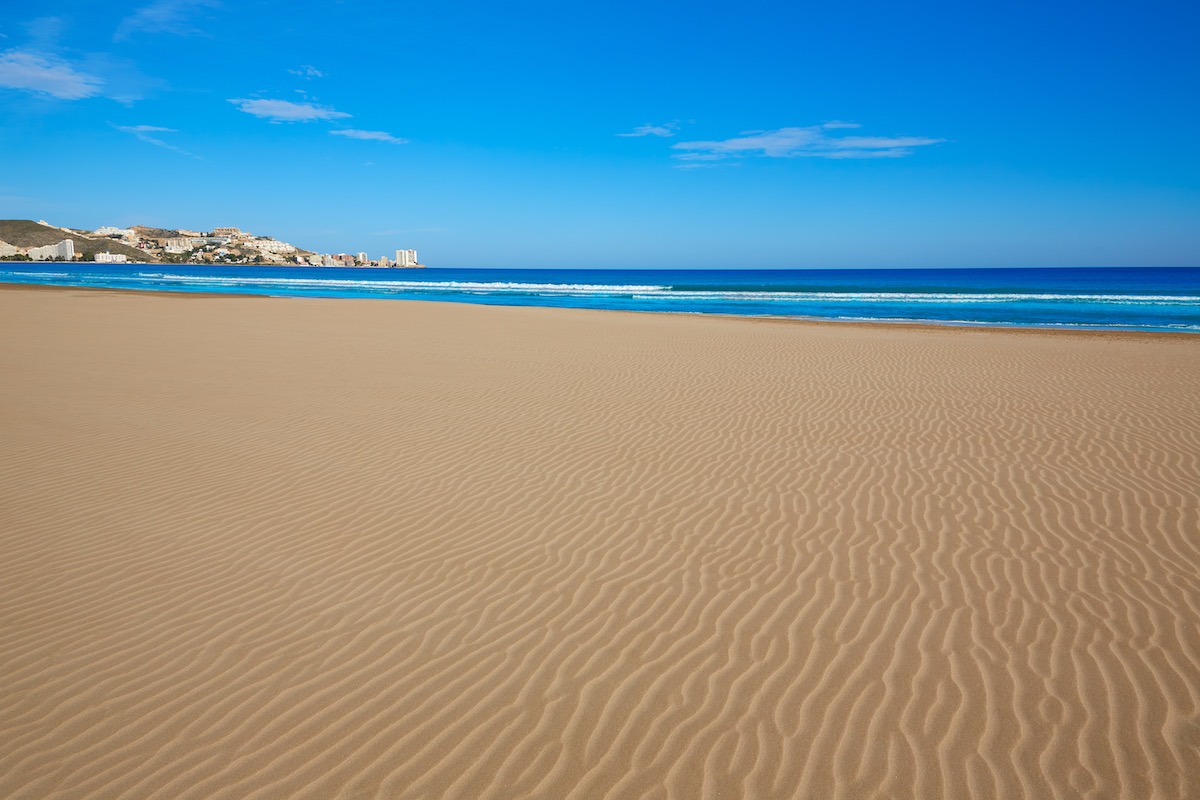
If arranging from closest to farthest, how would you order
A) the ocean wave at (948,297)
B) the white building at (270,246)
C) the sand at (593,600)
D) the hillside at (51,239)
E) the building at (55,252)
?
the sand at (593,600)
the ocean wave at (948,297)
the building at (55,252)
the hillside at (51,239)
the white building at (270,246)

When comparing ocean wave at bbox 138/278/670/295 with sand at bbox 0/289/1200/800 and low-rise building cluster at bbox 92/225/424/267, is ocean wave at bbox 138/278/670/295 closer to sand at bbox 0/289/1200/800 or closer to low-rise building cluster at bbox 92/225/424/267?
sand at bbox 0/289/1200/800

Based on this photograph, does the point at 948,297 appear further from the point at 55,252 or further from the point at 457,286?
the point at 55,252

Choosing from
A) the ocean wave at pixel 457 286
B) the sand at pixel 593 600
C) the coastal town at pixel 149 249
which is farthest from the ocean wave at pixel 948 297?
the coastal town at pixel 149 249

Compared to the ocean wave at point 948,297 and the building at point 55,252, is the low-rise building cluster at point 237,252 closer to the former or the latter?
the building at point 55,252

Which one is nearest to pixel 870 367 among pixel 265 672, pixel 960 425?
pixel 960 425

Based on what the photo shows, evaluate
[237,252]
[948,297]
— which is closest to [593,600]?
[948,297]

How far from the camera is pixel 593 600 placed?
4922mm

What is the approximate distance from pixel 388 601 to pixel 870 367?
1404 centimetres

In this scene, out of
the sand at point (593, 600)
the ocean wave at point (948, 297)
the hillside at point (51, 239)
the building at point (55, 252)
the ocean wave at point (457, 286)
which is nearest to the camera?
the sand at point (593, 600)

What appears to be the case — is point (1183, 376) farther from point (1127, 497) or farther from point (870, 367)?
Answer: point (1127, 497)

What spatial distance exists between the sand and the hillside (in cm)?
18323

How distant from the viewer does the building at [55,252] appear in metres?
149

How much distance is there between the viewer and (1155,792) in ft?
10.4

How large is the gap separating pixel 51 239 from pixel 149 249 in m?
20.5
